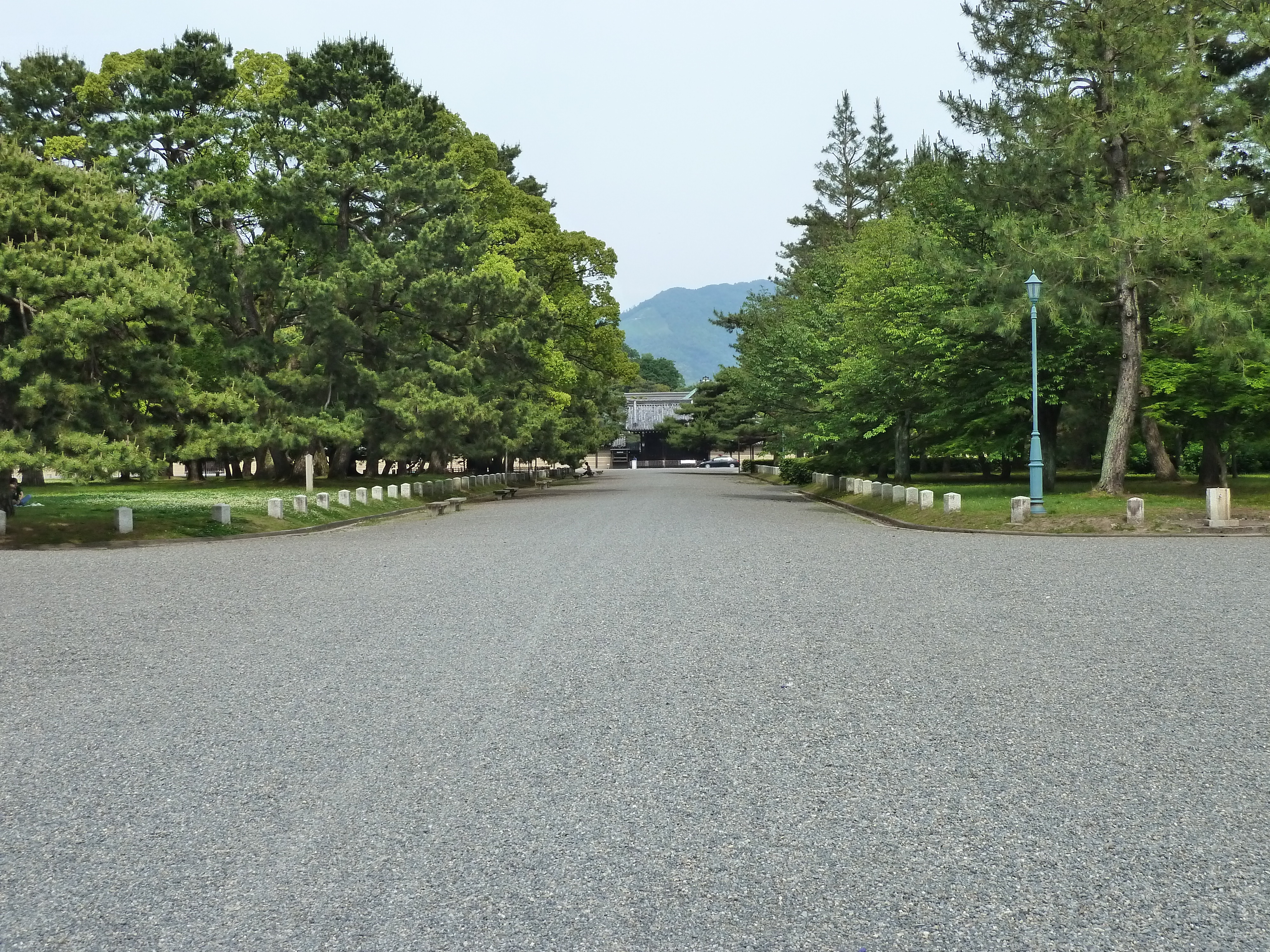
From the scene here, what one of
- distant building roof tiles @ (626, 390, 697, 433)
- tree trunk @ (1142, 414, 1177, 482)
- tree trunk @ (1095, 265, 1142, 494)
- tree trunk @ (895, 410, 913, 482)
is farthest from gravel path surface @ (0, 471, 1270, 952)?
distant building roof tiles @ (626, 390, 697, 433)

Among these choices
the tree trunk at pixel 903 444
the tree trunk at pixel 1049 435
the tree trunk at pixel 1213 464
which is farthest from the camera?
the tree trunk at pixel 903 444

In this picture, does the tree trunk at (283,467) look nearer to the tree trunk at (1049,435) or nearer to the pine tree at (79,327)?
the pine tree at (79,327)

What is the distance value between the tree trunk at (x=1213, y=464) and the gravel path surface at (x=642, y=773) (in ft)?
57.7

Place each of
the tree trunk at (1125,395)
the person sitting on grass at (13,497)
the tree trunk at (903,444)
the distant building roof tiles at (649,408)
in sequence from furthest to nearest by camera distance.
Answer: the distant building roof tiles at (649,408) < the tree trunk at (903,444) < the tree trunk at (1125,395) < the person sitting on grass at (13,497)

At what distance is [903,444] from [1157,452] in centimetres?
732

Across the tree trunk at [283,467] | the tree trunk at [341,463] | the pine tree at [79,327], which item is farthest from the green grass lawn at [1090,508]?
the tree trunk at [283,467]

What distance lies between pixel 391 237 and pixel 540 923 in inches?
1402

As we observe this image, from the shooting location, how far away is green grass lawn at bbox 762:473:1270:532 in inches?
779

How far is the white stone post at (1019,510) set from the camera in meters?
20.8

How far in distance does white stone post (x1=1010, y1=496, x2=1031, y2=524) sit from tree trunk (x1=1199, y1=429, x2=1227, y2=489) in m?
8.65

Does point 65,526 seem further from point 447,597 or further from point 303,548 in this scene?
point 447,597

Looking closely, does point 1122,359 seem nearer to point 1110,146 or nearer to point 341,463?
point 1110,146

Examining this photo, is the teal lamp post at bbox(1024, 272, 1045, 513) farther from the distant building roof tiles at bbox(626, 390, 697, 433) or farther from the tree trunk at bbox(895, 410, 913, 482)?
the distant building roof tiles at bbox(626, 390, 697, 433)

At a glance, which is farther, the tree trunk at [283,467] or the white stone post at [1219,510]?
the tree trunk at [283,467]
